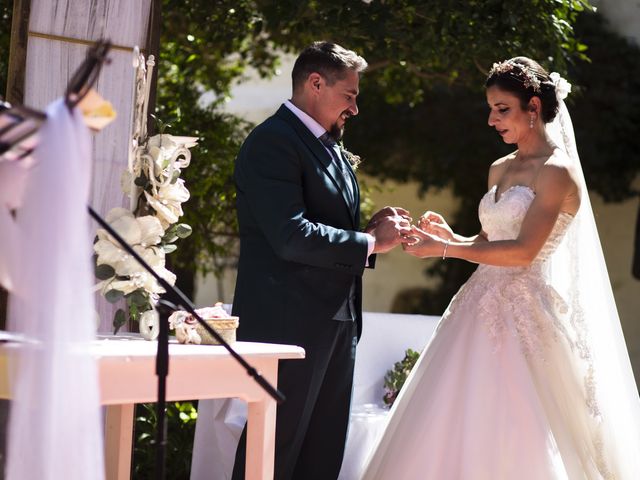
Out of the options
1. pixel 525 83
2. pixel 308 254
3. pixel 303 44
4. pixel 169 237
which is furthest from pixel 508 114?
pixel 303 44

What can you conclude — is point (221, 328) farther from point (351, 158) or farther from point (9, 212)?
point (351, 158)

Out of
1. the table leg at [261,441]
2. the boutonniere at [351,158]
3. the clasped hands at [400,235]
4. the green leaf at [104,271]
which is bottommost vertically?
the table leg at [261,441]

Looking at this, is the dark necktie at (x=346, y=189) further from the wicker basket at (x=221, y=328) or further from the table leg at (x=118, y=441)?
the table leg at (x=118, y=441)

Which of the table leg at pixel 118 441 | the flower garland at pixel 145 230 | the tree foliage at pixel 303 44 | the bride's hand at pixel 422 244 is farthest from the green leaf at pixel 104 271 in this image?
the tree foliage at pixel 303 44

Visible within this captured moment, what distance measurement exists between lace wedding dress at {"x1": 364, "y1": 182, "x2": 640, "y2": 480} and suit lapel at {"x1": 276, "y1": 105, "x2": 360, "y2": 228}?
72 centimetres

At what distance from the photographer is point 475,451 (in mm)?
3650

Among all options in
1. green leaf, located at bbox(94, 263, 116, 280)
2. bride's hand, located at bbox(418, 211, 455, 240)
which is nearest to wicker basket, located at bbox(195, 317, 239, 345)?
green leaf, located at bbox(94, 263, 116, 280)

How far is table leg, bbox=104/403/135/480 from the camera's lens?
3.69m

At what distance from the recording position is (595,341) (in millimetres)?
4000

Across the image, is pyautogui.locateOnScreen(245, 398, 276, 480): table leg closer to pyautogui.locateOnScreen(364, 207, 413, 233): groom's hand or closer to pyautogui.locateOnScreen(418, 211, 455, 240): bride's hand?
pyautogui.locateOnScreen(364, 207, 413, 233): groom's hand

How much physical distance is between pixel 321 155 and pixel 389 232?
0.41 meters

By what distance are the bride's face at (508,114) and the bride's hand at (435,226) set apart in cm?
51

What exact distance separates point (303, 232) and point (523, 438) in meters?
1.19

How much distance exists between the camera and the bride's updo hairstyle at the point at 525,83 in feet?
13.0
